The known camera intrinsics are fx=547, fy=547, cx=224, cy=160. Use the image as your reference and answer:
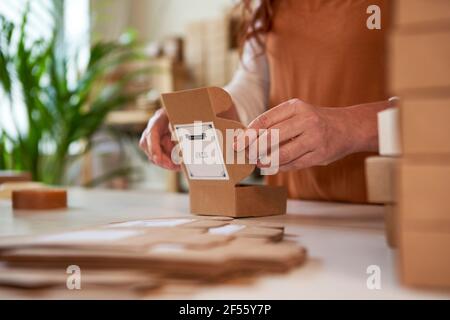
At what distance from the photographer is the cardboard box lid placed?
1.87ft

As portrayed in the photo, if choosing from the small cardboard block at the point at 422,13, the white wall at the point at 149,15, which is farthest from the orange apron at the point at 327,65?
the white wall at the point at 149,15

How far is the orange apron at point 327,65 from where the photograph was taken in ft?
2.73

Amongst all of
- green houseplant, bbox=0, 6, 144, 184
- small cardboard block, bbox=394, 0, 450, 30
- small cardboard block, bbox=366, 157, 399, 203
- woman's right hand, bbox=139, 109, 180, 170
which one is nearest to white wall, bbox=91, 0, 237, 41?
green houseplant, bbox=0, 6, 144, 184

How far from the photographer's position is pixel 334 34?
84 centimetres

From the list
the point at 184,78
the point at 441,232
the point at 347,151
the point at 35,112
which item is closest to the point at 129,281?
the point at 441,232

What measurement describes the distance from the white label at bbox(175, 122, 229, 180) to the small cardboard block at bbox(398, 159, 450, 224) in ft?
1.01

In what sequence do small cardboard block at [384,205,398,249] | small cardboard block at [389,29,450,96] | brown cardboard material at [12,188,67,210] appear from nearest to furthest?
small cardboard block at [389,29,450,96], small cardboard block at [384,205,398,249], brown cardboard material at [12,188,67,210]

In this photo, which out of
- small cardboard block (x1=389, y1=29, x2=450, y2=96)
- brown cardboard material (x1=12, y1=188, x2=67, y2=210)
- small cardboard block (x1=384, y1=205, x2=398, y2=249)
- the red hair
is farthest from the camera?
the red hair

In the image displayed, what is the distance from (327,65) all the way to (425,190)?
621mm

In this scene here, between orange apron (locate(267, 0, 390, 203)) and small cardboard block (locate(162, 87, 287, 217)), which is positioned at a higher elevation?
orange apron (locate(267, 0, 390, 203))

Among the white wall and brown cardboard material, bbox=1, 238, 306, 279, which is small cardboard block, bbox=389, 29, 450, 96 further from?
the white wall

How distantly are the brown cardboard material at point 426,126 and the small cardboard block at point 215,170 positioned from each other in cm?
30

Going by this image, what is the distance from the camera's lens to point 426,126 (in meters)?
0.29

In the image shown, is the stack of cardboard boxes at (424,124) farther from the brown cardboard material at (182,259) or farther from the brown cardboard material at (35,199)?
the brown cardboard material at (35,199)
